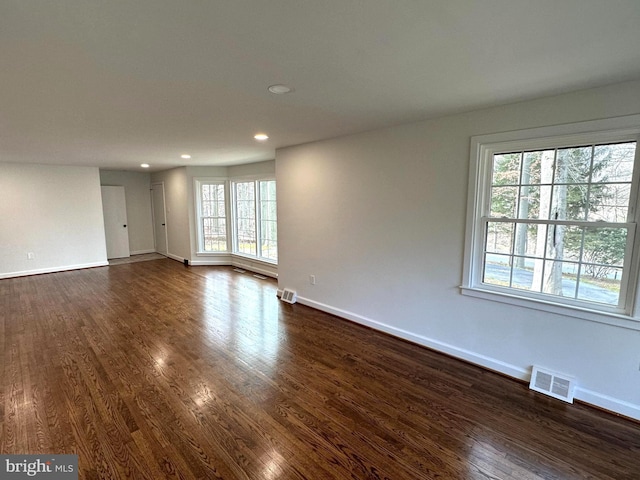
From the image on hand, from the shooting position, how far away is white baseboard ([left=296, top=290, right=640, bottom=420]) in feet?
7.29

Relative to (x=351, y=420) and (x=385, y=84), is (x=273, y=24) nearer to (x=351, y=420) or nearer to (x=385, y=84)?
(x=385, y=84)

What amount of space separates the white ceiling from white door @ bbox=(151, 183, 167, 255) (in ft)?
16.9

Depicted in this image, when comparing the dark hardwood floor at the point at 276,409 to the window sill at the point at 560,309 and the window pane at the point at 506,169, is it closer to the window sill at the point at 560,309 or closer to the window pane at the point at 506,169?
the window sill at the point at 560,309

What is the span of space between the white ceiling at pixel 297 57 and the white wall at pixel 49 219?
3915 mm

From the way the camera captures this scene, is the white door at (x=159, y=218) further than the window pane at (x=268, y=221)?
Yes

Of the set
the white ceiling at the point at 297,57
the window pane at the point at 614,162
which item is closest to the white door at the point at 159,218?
the white ceiling at the point at 297,57

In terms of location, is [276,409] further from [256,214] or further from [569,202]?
[256,214]

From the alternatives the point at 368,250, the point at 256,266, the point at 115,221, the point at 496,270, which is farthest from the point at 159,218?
the point at 496,270

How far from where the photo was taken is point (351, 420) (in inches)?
84.3

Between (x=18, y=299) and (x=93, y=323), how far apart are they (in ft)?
6.63

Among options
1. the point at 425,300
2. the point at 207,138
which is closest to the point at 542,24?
the point at 425,300

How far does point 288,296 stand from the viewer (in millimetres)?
4664

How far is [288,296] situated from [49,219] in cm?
542

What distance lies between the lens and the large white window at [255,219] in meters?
6.03
